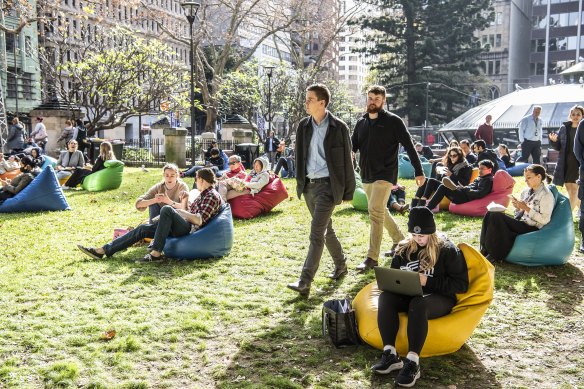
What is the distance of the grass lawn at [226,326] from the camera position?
4.58 m

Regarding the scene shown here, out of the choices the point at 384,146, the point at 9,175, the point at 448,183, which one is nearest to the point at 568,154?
the point at 448,183

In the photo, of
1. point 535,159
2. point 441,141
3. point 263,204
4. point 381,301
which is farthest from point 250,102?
point 381,301

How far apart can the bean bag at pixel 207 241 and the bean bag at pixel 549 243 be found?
362cm

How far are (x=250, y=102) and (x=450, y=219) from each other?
28500 mm

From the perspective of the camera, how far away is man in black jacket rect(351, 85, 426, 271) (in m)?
7.25

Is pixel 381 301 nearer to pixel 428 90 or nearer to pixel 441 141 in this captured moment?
pixel 441 141

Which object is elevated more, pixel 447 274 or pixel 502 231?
pixel 447 274

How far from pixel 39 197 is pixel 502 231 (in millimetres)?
8909

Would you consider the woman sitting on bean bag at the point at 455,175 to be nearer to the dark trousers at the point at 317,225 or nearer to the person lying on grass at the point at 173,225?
the person lying on grass at the point at 173,225

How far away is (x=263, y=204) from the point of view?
40.3 feet

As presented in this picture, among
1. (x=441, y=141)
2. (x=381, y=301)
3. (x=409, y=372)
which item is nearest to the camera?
(x=409, y=372)

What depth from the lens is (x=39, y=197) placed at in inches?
495

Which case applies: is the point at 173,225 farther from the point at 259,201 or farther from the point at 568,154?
the point at 568,154

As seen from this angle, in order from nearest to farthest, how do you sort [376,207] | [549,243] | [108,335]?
[108,335] → [376,207] → [549,243]
